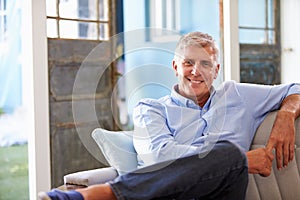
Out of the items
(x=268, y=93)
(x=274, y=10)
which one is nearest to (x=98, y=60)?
(x=268, y=93)

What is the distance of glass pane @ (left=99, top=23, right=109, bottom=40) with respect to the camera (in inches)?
125

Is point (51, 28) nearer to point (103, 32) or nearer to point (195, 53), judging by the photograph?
point (103, 32)

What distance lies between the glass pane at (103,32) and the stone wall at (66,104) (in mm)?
57

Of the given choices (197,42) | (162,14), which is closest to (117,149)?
(197,42)

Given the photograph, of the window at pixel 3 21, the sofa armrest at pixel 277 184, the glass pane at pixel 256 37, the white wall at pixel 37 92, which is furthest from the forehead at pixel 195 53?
the glass pane at pixel 256 37

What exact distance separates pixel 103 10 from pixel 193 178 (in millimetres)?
1696

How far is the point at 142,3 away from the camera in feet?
11.4

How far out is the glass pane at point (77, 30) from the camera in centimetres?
304

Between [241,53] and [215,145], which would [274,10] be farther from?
[215,145]

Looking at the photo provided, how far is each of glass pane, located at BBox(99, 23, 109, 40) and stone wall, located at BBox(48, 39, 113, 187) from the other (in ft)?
0.19

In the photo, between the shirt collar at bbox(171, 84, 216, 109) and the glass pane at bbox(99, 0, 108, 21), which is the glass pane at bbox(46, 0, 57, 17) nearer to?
the glass pane at bbox(99, 0, 108, 21)

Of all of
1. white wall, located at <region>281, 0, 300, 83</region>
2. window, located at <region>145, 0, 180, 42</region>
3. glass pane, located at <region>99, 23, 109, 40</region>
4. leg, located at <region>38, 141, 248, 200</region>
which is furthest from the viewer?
white wall, located at <region>281, 0, 300, 83</region>

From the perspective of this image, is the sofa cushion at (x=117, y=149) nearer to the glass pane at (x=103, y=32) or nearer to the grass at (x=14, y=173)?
the grass at (x=14, y=173)

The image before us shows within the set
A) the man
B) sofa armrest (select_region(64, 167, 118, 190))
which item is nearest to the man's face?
the man
